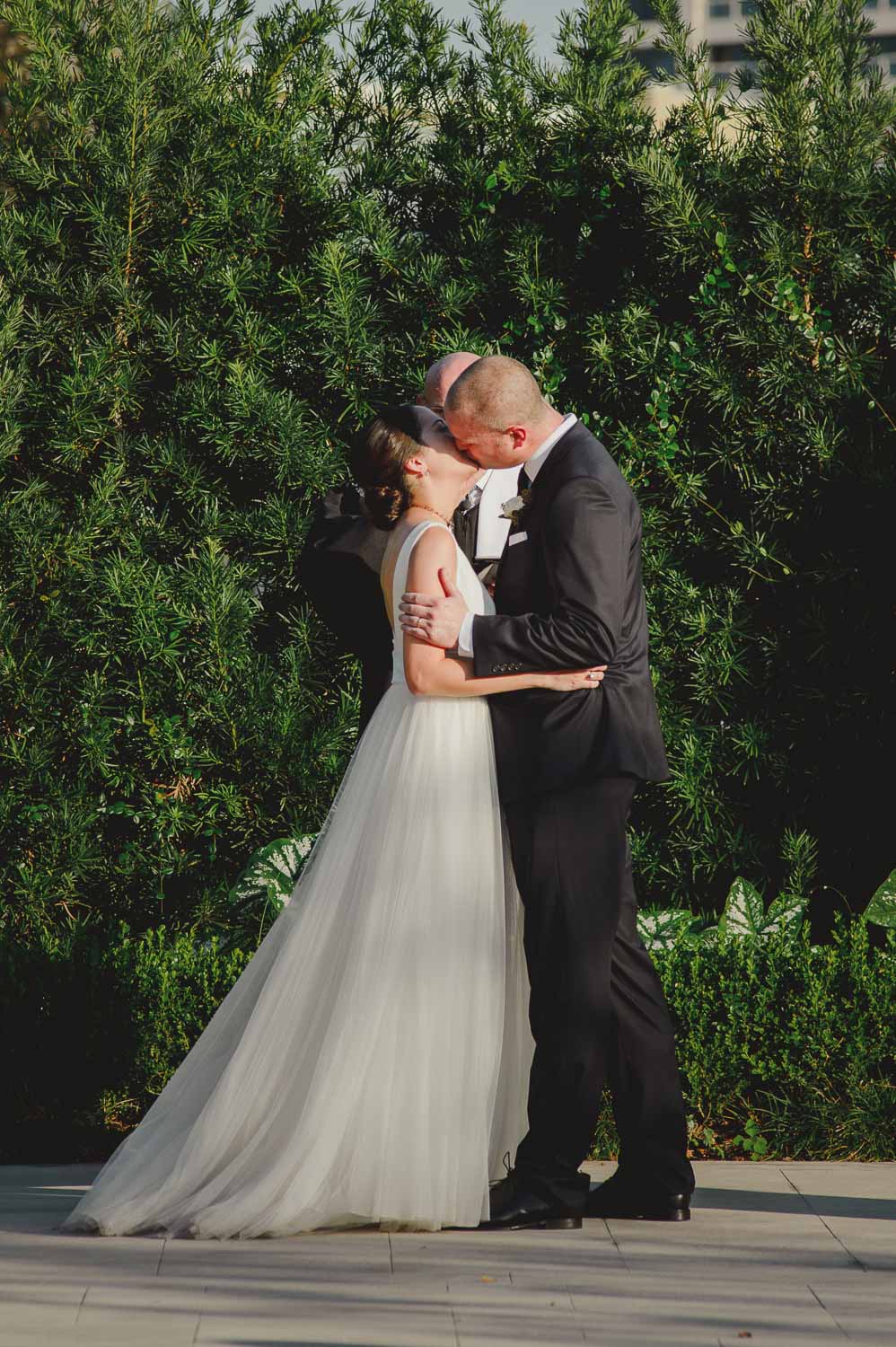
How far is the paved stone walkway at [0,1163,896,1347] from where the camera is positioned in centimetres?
308

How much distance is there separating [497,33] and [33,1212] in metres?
4.48

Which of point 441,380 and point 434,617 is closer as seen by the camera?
point 434,617

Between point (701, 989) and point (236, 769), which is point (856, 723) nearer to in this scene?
point (701, 989)

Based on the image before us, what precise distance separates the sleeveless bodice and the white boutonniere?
0.52ft

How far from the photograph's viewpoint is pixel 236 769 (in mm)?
5707

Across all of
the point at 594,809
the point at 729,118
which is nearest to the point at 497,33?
the point at 729,118

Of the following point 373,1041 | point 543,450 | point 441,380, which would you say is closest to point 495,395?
point 543,450

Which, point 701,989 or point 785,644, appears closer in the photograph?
point 701,989

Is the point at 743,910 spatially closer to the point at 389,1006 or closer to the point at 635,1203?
the point at 635,1203

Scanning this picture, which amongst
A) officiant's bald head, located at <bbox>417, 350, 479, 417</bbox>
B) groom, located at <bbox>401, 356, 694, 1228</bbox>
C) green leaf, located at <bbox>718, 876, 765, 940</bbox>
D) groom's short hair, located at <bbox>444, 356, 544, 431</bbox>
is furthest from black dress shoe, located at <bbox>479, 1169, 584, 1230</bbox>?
officiant's bald head, located at <bbox>417, 350, 479, 417</bbox>

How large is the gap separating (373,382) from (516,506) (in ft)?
7.05

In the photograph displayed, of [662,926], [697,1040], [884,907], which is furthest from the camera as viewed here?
[662,926]

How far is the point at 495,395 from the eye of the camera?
12.8ft

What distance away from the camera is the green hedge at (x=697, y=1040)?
191 inches
